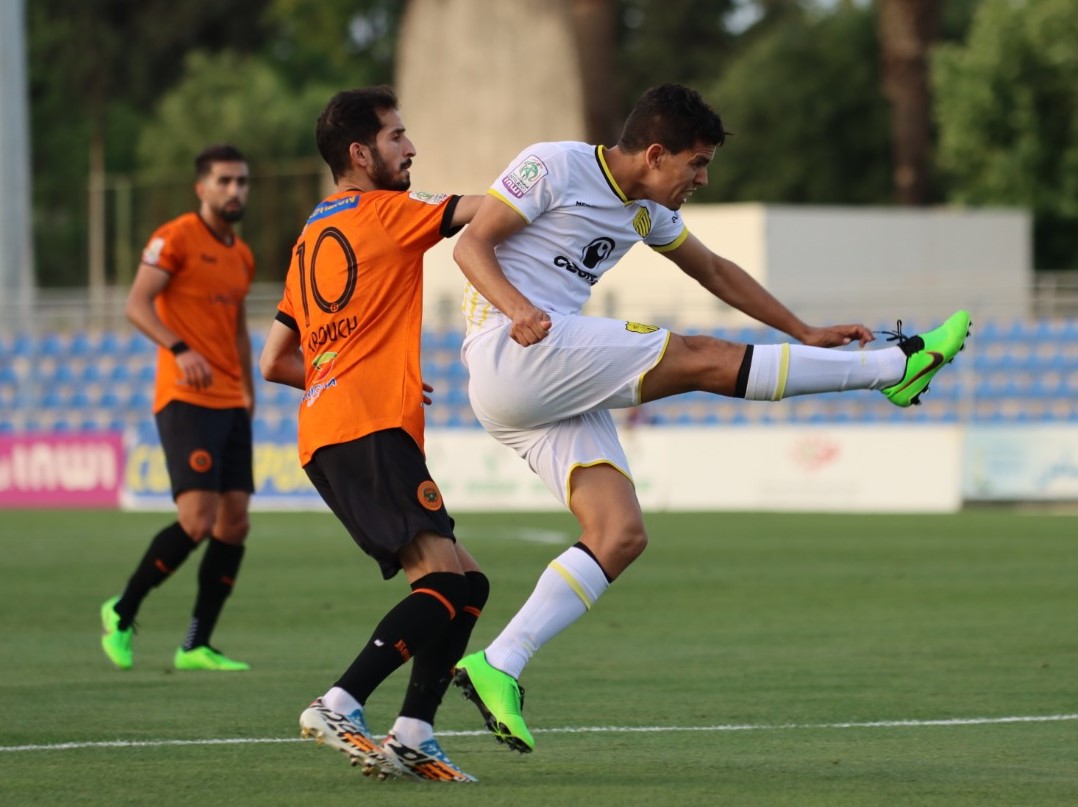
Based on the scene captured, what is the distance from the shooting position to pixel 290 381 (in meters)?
6.36

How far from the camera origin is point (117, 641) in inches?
356

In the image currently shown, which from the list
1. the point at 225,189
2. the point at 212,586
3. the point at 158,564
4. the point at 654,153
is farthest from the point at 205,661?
the point at 654,153

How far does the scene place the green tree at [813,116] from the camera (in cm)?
4591

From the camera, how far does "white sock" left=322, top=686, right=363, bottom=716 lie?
218 inches

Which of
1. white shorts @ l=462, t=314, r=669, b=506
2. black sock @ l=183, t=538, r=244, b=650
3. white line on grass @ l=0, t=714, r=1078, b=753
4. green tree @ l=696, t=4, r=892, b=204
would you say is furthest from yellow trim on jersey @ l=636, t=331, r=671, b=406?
green tree @ l=696, t=4, r=892, b=204

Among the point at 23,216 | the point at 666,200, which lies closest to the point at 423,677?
the point at 666,200

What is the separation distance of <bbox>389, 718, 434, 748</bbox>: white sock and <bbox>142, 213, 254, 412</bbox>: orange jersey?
12.8 ft

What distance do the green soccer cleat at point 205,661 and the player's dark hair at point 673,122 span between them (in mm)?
3805

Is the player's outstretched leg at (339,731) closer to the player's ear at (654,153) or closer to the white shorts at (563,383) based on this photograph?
the white shorts at (563,383)

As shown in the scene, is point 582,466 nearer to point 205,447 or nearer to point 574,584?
point 574,584

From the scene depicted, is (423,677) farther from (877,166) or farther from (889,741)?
(877,166)

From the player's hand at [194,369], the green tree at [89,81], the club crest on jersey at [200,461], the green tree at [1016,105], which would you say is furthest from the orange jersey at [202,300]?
the green tree at [89,81]

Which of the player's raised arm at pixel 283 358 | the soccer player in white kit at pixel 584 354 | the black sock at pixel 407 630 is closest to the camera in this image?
the black sock at pixel 407 630

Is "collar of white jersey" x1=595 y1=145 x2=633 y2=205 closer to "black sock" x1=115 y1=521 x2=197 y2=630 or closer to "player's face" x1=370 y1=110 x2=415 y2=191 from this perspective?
"player's face" x1=370 y1=110 x2=415 y2=191
